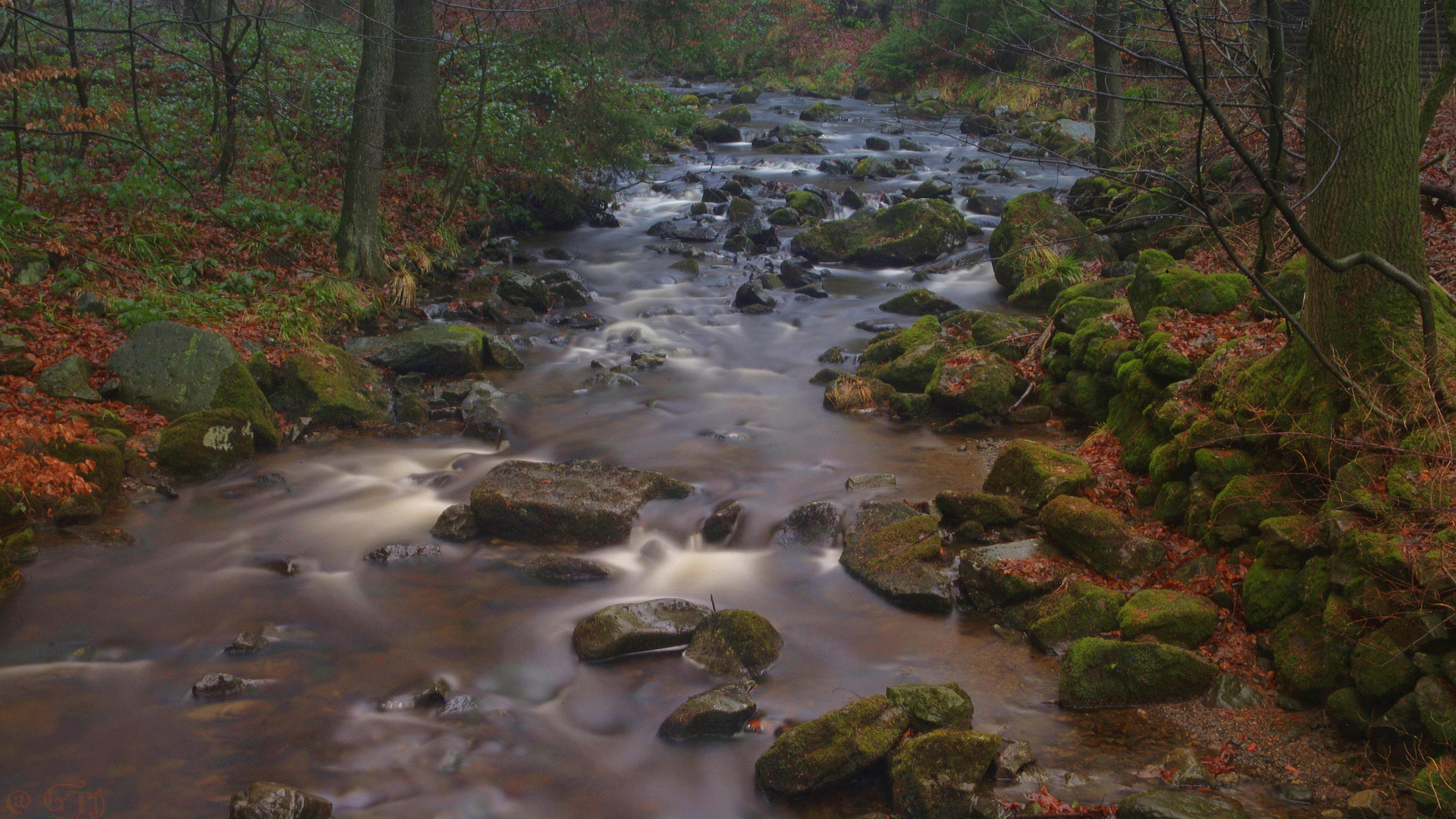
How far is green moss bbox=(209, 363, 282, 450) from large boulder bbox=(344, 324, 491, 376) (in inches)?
87.3

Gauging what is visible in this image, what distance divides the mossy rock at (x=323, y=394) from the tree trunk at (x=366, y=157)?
10.0 ft

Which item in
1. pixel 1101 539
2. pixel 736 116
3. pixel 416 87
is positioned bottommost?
pixel 1101 539

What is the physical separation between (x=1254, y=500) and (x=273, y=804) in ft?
21.3

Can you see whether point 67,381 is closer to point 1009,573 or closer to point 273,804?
point 273,804

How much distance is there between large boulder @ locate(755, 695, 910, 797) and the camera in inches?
201

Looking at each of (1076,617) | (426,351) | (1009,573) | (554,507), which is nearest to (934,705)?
(1076,617)

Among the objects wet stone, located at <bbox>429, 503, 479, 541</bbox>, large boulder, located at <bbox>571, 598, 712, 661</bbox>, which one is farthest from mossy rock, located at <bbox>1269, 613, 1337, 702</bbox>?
wet stone, located at <bbox>429, 503, 479, 541</bbox>

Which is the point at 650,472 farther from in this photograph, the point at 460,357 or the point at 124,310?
the point at 124,310

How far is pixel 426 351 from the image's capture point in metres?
12.1

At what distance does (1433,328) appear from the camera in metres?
5.70

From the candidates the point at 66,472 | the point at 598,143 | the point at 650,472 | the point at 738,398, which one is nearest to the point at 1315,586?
the point at 650,472

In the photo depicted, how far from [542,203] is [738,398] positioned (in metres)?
9.44

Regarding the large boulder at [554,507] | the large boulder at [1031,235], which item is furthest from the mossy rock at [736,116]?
the large boulder at [554,507]

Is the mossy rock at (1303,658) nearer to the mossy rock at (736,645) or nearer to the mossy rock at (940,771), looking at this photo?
the mossy rock at (940,771)
